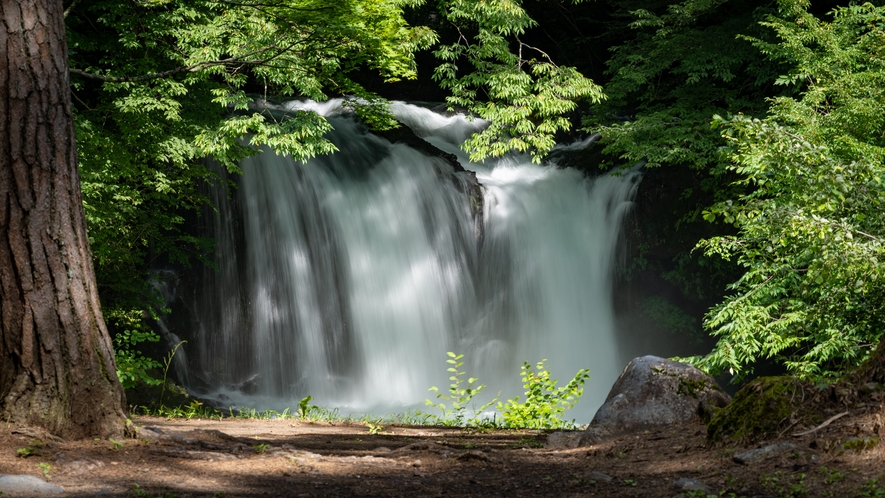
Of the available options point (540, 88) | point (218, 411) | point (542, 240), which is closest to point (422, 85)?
point (542, 240)

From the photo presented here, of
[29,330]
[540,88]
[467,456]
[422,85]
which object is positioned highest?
[422,85]

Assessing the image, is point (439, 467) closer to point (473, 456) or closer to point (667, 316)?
point (473, 456)

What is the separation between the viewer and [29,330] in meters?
3.81

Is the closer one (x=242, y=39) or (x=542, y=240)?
(x=242, y=39)

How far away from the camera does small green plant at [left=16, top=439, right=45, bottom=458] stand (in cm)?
350

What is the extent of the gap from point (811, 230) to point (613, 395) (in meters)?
2.03

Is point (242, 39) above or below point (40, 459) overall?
above

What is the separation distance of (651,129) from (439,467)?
10.4 metres

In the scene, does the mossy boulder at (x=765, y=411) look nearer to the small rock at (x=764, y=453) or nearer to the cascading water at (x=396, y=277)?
the small rock at (x=764, y=453)

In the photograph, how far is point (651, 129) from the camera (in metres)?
13.4

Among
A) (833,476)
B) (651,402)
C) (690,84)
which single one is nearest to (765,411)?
(833,476)

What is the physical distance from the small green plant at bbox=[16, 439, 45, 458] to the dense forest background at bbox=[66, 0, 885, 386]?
3.81 meters

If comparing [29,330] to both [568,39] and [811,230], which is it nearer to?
[811,230]

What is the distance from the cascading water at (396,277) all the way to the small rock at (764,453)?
9.97 m
